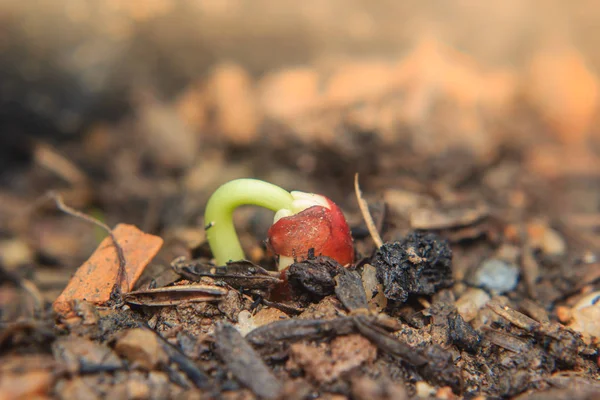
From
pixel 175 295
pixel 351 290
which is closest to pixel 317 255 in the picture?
pixel 351 290

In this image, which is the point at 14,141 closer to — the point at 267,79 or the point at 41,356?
the point at 267,79

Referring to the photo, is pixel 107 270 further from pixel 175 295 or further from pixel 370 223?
pixel 370 223

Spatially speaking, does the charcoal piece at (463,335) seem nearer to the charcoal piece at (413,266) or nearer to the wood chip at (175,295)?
the charcoal piece at (413,266)

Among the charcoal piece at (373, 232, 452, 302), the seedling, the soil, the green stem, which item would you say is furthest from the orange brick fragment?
the charcoal piece at (373, 232, 452, 302)

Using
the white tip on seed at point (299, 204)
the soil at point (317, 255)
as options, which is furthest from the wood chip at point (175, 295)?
the white tip on seed at point (299, 204)

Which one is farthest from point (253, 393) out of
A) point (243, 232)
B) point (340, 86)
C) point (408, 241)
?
point (340, 86)
